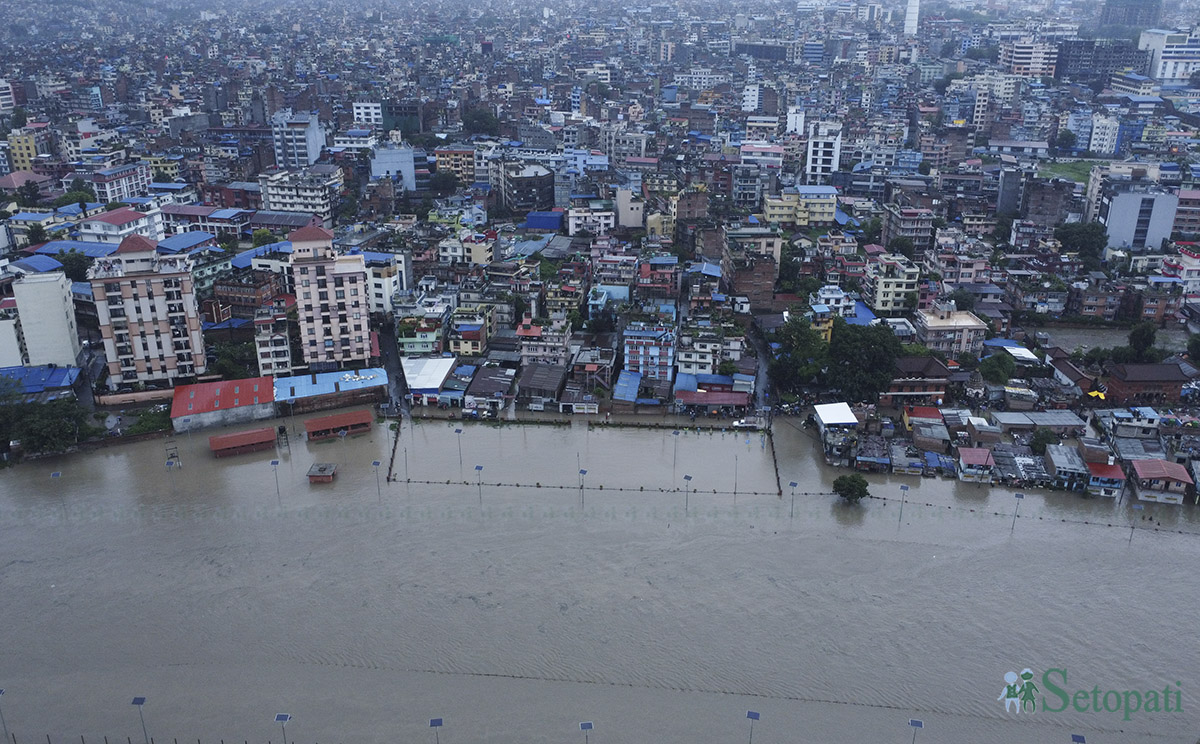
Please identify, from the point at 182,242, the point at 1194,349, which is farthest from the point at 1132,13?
the point at 182,242

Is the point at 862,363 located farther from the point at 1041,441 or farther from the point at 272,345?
the point at 272,345

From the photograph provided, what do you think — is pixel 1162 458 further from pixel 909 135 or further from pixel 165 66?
pixel 165 66

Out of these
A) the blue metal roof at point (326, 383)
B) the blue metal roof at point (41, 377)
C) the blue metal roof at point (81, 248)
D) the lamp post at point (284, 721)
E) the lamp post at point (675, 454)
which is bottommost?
the lamp post at point (284, 721)

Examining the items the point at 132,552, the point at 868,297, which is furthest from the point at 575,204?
the point at 132,552

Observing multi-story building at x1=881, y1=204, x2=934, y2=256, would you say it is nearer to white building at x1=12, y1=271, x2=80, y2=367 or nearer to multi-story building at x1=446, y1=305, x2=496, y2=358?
multi-story building at x1=446, y1=305, x2=496, y2=358

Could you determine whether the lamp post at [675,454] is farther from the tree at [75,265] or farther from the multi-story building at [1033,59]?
the multi-story building at [1033,59]

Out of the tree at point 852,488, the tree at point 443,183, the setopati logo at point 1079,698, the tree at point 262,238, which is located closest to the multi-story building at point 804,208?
the tree at point 443,183

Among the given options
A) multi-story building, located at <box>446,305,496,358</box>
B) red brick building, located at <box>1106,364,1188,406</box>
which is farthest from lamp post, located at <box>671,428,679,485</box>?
red brick building, located at <box>1106,364,1188,406</box>
